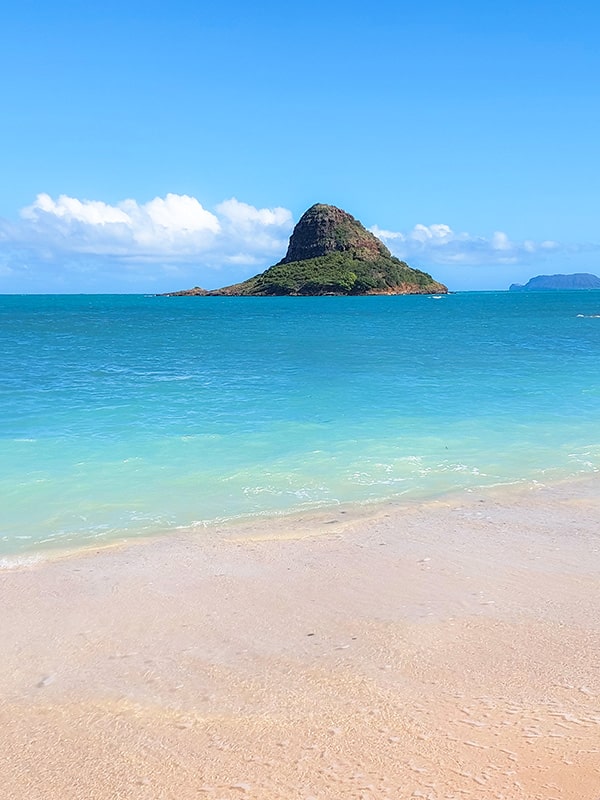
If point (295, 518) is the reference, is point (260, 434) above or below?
below

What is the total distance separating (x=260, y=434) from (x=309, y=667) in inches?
394

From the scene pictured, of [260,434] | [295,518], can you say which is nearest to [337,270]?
[260,434]

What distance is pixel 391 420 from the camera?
55.7 feet

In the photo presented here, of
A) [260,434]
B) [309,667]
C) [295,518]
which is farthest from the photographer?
[260,434]

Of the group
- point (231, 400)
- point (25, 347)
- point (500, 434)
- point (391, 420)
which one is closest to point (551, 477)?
point (500, 434)

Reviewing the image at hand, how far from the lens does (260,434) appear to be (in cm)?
1535

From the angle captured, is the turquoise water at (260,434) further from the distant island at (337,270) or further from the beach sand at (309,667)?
the distant island at (337,270)

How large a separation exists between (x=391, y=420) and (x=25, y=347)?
2854 centimetres

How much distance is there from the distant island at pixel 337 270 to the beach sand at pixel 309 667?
165m

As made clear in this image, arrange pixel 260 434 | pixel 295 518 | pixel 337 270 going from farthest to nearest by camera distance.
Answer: pixel 337 270, pixel 260 434, pixel 295 518

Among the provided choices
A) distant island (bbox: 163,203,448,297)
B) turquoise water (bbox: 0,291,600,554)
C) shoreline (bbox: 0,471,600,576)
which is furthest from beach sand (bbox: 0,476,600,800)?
distant island (bbox: 163,203,448,297)

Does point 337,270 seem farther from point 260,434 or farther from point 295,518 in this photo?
point 295,518

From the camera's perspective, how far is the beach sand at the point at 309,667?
13.7ft

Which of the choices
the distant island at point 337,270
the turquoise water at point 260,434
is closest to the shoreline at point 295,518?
the turquoise water at point 260,434
